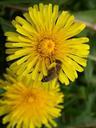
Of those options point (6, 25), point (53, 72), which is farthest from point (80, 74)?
point (53, 72)

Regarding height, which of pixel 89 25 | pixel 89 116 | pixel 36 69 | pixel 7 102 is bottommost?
pixel 89 116

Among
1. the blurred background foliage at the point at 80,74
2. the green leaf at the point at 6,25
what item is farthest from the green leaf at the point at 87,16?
the green leaf at the point at 6,25

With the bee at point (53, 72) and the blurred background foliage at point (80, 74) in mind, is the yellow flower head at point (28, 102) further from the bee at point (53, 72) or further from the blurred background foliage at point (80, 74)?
the blurred background foliage at point (80, 74)

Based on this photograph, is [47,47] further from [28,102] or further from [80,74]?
[80,74]

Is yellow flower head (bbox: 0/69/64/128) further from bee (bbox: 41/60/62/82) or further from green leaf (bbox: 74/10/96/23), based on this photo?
green leaf (bbox: 74/10/96/23)

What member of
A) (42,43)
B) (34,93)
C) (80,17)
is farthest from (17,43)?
(80,17)

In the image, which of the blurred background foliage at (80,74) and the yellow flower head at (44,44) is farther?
the blurred background foliage at (80,74)

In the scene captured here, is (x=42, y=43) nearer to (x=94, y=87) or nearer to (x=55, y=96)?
(x=55, y=96)

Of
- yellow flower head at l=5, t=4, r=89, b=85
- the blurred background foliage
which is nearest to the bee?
yellow flower head at l=5, t=4, r=89, b=85
